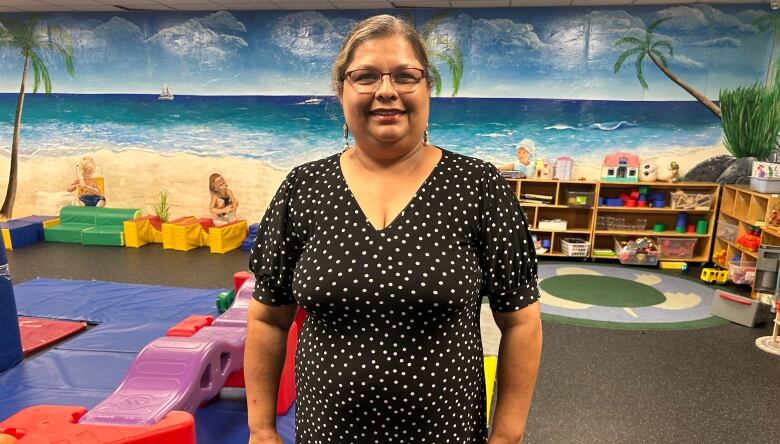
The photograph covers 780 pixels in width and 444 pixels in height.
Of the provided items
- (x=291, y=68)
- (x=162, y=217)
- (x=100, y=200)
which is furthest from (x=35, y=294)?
(x=291, y=68)

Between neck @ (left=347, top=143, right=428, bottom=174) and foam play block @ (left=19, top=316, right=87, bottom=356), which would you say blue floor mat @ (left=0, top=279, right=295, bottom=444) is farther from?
neck @ (left=347, top=143, right=428, bottom=174)

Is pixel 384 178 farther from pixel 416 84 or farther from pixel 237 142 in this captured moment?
pixel 237 142

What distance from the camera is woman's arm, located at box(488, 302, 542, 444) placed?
1.13 m

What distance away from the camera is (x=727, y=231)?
5.53 m

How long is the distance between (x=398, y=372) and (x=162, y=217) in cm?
662

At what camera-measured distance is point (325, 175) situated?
116 cm

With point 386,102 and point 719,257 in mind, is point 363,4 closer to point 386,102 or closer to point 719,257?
point 719,257

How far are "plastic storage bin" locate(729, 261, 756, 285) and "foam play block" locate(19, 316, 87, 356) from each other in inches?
227

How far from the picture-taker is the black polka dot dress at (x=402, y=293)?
1021mm

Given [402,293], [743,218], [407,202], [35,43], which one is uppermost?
[35,43]

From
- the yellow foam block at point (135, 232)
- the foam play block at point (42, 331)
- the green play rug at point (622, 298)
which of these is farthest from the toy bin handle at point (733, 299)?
the yellow foam block at point (135, 232)

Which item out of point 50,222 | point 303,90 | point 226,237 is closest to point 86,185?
point 50,222

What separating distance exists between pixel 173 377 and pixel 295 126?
4849mm

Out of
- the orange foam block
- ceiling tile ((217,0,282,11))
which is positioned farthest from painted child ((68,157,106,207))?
the orange foam block
